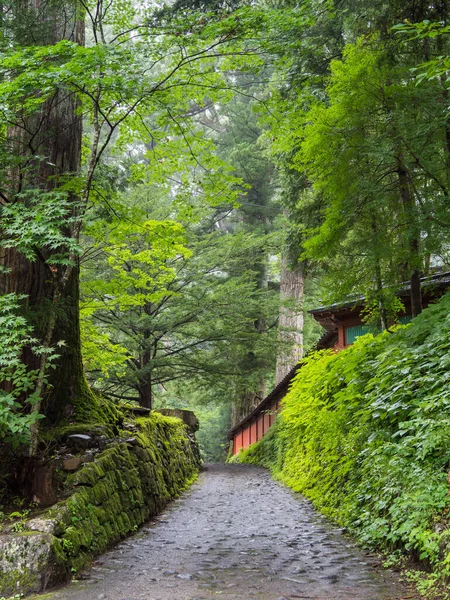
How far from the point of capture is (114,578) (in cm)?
427

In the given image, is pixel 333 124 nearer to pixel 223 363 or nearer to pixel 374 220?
pixel 374 220

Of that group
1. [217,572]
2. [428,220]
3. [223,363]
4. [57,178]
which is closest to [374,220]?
[428,220]

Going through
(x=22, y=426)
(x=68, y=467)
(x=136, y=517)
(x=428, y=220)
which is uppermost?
(x=428, y=220)

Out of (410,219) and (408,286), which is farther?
(408,286)

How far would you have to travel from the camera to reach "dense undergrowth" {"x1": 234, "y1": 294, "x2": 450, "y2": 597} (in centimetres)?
385

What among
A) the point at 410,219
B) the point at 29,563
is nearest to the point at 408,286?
the point at 410,219

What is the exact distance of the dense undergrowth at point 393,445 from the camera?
3850mm

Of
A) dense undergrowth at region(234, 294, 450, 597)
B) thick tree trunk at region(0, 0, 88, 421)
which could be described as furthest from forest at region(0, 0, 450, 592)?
dense undergrowth at region(234, 294, 450, 597)

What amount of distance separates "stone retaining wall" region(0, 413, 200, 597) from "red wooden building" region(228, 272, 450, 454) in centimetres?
457

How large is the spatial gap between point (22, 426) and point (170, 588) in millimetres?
1876

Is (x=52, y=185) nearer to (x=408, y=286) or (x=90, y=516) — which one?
(x=90, y=516)

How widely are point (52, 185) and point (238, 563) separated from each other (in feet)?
17.4

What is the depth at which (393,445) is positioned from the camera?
4871mm

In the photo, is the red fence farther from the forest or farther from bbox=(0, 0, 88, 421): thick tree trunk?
bbox=(0, 0, 88, 421): thick tree trunk
